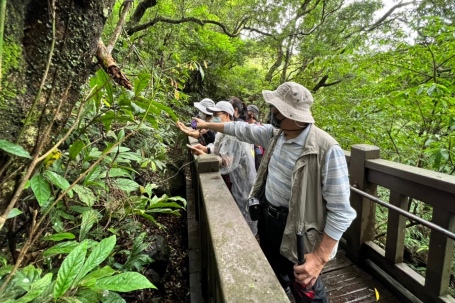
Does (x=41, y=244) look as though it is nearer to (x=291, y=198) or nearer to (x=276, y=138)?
(x=291, y=198)

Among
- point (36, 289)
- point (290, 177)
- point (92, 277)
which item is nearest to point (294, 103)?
point (290, 177)

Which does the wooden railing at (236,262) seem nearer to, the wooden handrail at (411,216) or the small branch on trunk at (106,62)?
the small branch on trunk at (106,62)

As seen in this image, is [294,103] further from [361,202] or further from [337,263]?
[337,263]

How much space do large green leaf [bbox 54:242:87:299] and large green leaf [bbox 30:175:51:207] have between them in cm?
25

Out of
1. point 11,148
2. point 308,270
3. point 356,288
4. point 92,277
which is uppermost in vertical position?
point 11,148

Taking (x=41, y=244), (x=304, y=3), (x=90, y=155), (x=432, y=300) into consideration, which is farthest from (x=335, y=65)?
(x=304, y=3)

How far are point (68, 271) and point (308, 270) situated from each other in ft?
4.15

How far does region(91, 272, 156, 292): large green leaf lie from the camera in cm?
76

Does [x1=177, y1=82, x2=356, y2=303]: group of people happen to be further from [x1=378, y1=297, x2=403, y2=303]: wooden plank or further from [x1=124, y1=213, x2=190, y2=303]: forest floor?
[x1=124, y1=213, x2=190, y2=303]: forest floor

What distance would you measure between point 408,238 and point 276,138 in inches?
123

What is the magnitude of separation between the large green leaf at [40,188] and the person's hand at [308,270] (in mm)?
1361

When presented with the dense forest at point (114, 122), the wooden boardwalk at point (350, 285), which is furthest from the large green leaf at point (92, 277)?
the wooden boardwalk at point (350, 285)

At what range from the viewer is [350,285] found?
7.75 feet

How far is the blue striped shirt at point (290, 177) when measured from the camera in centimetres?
147
